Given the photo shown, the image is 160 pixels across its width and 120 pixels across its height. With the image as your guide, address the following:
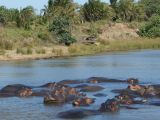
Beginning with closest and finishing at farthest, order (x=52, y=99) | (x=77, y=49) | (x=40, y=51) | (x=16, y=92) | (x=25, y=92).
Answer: (x=52, y=99) → (x=25, y=92) → (x=16, y=92) → (x=40, y=51) → (x=77, y=49)

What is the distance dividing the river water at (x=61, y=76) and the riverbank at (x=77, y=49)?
8.91ft

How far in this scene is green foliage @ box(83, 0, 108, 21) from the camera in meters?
70.2

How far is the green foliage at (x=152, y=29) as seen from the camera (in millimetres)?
65875

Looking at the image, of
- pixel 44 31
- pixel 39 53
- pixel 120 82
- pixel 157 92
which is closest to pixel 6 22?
pixel 44 31

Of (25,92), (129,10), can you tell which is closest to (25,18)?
(129,10)

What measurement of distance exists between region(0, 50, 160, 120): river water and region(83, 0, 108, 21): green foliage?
30331 millimetres

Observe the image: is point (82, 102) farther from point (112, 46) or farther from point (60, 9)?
point (60, 9)

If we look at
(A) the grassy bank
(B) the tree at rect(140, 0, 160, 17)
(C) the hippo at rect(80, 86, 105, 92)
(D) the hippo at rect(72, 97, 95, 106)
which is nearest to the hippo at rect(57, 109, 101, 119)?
(D) the hippo at rect(72, 97, 95, 106)

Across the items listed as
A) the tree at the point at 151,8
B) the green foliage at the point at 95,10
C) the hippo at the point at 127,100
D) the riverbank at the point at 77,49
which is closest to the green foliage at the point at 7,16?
the riverbank at the point at 77,49

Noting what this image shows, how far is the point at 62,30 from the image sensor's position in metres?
51.9

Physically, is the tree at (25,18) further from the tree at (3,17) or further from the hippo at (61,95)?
the hippo at (61,95)

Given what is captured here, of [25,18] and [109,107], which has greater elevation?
[25,18]

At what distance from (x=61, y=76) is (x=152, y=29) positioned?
126 ft

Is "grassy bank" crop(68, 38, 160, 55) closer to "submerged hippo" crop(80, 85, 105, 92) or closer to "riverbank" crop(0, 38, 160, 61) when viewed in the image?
"riverbank" crop(0, 38, 160, 61)
